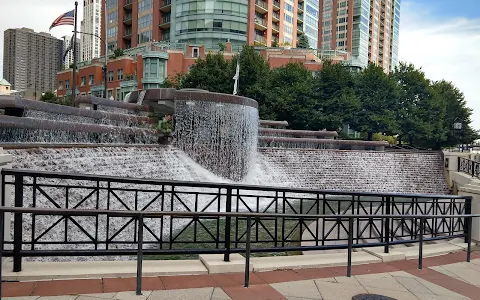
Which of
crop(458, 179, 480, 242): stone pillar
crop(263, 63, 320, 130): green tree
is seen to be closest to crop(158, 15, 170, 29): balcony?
crop(263, 63, 320, 130): green tree

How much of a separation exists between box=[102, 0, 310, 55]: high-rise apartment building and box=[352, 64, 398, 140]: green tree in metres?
22.5

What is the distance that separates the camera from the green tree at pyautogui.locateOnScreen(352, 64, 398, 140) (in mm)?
38469

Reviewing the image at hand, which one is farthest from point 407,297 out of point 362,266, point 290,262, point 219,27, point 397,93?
point 219,27

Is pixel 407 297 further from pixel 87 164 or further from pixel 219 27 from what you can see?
pixel 219 27

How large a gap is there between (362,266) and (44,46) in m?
120

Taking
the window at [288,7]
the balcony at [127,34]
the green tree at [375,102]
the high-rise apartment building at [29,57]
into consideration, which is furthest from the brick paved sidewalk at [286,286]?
the high-rise apartment building at [29,57]

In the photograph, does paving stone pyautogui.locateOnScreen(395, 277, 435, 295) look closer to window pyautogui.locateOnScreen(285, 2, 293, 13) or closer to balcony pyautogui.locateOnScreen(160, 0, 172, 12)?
balcony pyautogui.locateOnScreen(160, 0, 172, 12)

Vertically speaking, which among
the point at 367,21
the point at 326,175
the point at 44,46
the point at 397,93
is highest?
the point at 367,21

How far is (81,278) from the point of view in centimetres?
448

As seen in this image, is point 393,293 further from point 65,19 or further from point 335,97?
point 65,19

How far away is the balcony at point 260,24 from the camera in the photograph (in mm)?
60575

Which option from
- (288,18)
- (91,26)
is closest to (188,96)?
(288,18)

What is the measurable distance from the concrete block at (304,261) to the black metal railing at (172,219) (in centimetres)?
22

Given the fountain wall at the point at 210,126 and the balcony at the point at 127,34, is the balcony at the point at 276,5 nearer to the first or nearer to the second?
the balcony at the point at 127,34
